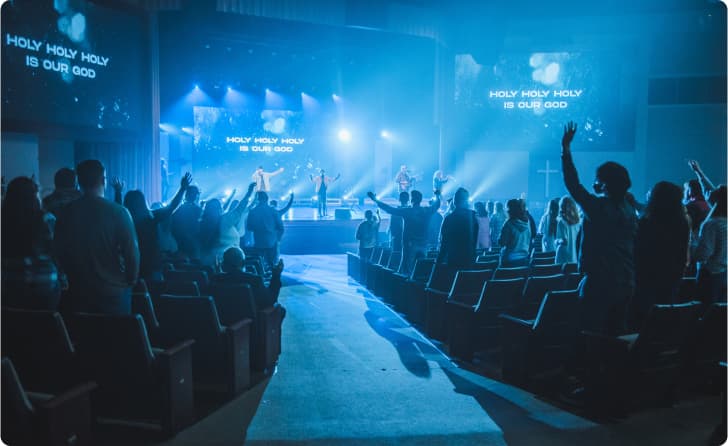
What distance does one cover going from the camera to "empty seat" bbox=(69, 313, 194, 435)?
279 centimetres

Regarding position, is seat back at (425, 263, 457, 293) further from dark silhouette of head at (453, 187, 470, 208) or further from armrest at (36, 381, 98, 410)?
armrest at (36, 381, 98, 410)

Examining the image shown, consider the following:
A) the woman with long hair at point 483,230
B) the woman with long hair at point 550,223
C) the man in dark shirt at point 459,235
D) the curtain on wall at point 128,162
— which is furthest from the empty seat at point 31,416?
the curtain on wall at point 128,162

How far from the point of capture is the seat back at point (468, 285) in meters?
4.79

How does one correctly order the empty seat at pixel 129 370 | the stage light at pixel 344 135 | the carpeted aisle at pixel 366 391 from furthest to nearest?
the stage light at pixel 344 135
the carpeted aisle at pixel 366 391
the empty seat at pixel 129 370

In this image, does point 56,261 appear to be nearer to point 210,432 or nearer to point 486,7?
point 210,432

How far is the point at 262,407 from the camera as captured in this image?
3438mm

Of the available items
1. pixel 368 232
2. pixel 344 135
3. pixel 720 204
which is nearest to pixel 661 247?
pixel 720 204

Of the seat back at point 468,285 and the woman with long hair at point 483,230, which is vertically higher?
the woman with long hair at point 483,230

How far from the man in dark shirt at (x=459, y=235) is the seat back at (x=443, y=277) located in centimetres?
9

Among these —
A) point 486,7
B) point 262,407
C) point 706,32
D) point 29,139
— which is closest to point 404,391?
point 262,407

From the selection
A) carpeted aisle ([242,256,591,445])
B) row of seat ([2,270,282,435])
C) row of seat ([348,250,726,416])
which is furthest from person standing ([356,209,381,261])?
row of seat ([2,270,282,435])

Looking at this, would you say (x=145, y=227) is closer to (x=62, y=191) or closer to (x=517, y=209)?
(x=62, y=191)

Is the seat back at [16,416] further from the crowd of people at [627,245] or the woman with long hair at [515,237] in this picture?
the woman with long hair at [515,237]

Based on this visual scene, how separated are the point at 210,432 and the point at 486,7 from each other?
10.3 metres
